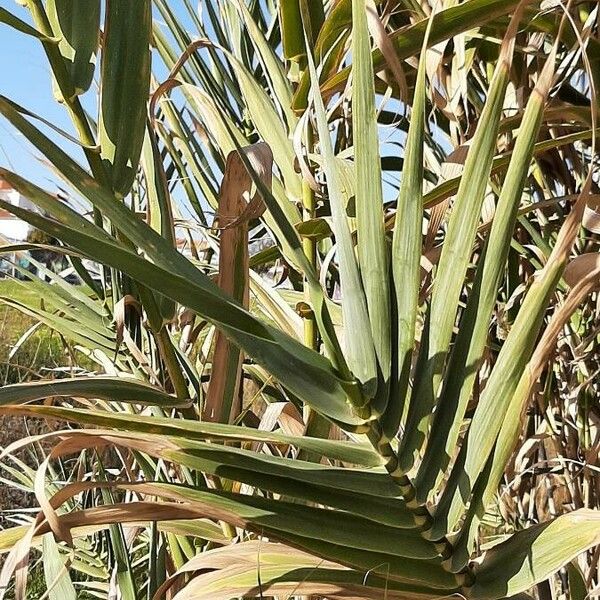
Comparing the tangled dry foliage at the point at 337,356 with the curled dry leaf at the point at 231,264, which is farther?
the curled dry leaf at the point at 231,264

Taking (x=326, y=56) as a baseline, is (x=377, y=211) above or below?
below

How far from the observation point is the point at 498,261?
381 mm

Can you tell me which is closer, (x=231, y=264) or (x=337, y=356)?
(x=337, y=356)

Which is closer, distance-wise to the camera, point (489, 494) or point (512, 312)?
point (489, 494)

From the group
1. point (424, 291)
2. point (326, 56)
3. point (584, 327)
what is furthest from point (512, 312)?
point (326, 56)

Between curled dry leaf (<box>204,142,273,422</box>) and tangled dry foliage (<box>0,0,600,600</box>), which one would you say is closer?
tangled dry foliage (<box>0,0,600,600</box>)

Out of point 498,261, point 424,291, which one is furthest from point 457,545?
point 424,291

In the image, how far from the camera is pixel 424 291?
0.62m

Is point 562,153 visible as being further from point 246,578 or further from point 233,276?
point 246,578

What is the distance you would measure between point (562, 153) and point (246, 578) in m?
0.58

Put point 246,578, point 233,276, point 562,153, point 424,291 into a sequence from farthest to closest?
point 562,153
point 424,291
point 233,276
point 246,578

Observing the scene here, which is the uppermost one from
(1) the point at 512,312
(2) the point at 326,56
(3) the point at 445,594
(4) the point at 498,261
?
Answer: (2) the point at 326,56

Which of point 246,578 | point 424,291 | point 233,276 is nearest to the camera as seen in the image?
point 246,578

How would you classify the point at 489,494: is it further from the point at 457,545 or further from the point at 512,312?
the point at 512,312
